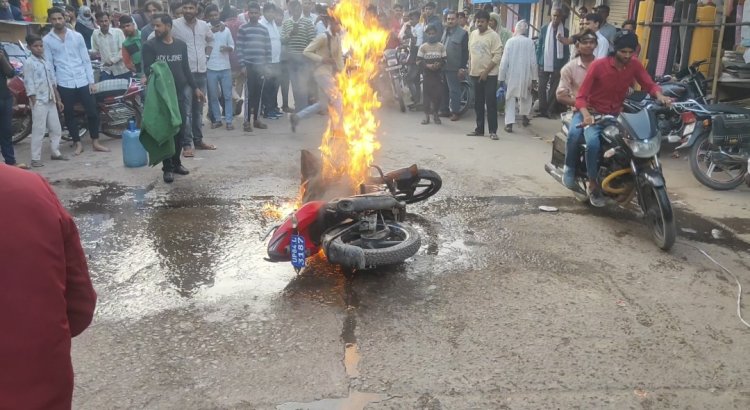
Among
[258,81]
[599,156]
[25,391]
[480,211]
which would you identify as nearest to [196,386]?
[25,391]

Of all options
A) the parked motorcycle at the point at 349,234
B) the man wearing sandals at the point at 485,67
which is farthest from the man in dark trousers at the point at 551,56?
the parked motorcycle at the point at 349,234

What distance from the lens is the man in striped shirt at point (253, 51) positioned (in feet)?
35.4

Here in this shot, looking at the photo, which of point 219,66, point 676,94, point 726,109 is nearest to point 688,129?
point 726,109

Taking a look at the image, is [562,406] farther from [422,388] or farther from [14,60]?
[14,60]

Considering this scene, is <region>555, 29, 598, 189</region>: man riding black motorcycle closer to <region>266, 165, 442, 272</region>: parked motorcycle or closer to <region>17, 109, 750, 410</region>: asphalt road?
<region>17, 109, 750, 410</region>: asphalt road

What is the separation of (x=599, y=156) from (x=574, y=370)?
321cm

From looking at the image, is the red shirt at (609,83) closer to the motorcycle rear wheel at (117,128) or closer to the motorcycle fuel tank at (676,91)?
the motorcycle fuel tank at (676,91)

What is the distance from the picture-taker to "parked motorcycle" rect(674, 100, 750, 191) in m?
7.45

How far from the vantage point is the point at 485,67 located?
413 inches

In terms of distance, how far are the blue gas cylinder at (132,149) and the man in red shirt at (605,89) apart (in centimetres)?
561

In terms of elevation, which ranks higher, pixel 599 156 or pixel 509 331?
pixel 599 156

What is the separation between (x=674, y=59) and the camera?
34.5 feet

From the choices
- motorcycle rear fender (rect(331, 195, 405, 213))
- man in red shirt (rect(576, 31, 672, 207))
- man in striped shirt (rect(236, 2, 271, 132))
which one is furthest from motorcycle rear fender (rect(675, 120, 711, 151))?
man in striped shirt (rect(236, 2, 271, 132))

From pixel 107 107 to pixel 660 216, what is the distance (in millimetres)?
8372
